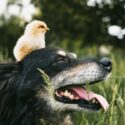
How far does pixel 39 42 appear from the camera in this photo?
7223mm

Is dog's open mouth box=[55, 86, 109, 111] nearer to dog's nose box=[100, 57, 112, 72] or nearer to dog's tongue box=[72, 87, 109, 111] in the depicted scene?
dog's tongue box=[72, 87, 109, 111]

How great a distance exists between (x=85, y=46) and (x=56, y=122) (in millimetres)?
8063

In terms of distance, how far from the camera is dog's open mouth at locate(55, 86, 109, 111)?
7113mm

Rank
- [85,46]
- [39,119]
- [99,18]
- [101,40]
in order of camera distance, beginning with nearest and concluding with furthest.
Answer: [39,119] < [99,18] < [101,40] < [85,46]

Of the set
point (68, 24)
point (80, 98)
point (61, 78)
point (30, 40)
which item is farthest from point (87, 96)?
point (68, 24)

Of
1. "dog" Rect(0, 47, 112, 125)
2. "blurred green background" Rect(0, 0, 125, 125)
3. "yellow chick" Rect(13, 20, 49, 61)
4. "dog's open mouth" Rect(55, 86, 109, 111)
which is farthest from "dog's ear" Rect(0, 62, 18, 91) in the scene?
"blurred green background" Rect(0, 0, 125, 125)

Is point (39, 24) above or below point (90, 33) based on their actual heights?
above

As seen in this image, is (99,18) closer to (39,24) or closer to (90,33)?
(90,33)

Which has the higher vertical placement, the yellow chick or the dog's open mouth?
the yellow chick

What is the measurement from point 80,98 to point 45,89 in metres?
0.32

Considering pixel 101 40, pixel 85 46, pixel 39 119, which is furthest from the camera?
pixel 85 46

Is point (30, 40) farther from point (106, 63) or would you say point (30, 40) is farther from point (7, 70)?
point (106, 63)

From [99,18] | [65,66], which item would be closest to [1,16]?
[99,18]

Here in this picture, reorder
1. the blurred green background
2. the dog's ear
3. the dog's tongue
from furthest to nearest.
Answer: the blurred green background, the dog's ear, the dog's tongue
